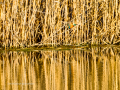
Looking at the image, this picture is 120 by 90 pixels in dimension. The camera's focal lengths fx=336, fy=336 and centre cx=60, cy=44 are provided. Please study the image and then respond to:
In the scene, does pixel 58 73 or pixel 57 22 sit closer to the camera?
pixel 58 73

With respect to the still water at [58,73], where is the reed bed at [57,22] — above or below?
above

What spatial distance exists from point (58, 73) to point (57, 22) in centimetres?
436

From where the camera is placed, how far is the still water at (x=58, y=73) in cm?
432

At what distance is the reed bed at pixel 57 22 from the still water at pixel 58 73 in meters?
1.76

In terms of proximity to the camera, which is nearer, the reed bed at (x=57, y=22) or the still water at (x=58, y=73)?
the still water at (x=58, y=73)

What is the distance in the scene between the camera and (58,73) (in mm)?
5270

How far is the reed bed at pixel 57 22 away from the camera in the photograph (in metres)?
8.95

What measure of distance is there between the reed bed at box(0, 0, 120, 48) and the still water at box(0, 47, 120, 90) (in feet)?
5.79

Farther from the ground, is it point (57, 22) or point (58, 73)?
point (57, 22)

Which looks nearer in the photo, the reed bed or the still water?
the still water

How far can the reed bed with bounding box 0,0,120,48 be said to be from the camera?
8.95m

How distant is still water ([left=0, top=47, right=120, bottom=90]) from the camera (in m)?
4.32

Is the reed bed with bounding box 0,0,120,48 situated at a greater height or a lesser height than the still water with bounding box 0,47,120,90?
greater

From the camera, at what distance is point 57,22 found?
9492 mm
